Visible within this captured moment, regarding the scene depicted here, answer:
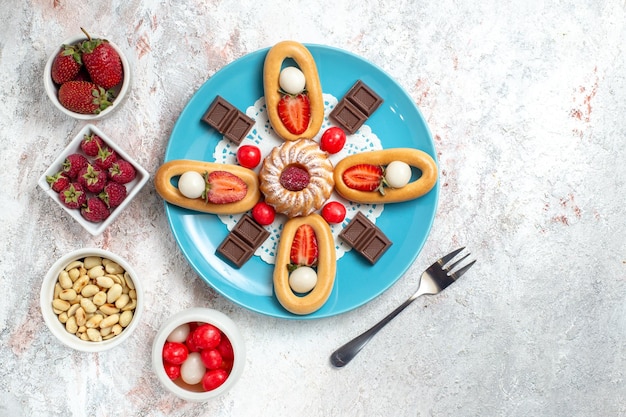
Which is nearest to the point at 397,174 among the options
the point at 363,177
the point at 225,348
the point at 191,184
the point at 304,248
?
the point at 363,177

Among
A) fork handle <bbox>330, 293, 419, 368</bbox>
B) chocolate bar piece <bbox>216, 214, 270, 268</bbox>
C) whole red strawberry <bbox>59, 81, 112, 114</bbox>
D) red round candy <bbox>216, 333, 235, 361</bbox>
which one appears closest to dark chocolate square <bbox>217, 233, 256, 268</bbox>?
chocolate bar piece <bbox>216, 214, 270, 268</bbox>

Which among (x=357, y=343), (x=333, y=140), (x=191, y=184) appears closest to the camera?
(x=191, y=184)

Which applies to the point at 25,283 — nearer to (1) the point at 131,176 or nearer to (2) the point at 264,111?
(1) the point at 131,176

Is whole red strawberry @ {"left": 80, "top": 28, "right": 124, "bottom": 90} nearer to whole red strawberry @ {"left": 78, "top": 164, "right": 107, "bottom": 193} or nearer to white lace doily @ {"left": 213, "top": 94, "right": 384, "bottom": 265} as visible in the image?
whole red strawberry @ {"left": 78, "top": 164, "right": 107, "bottom": 193}

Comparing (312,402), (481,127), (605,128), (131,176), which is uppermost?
(605,128)

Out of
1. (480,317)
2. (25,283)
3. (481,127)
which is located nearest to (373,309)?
(480,317)

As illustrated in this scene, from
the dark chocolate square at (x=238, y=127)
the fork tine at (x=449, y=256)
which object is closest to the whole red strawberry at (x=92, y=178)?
the dark chocolate square at (x=238, y=127)

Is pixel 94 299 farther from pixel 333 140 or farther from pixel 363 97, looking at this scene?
pixel 363 97
